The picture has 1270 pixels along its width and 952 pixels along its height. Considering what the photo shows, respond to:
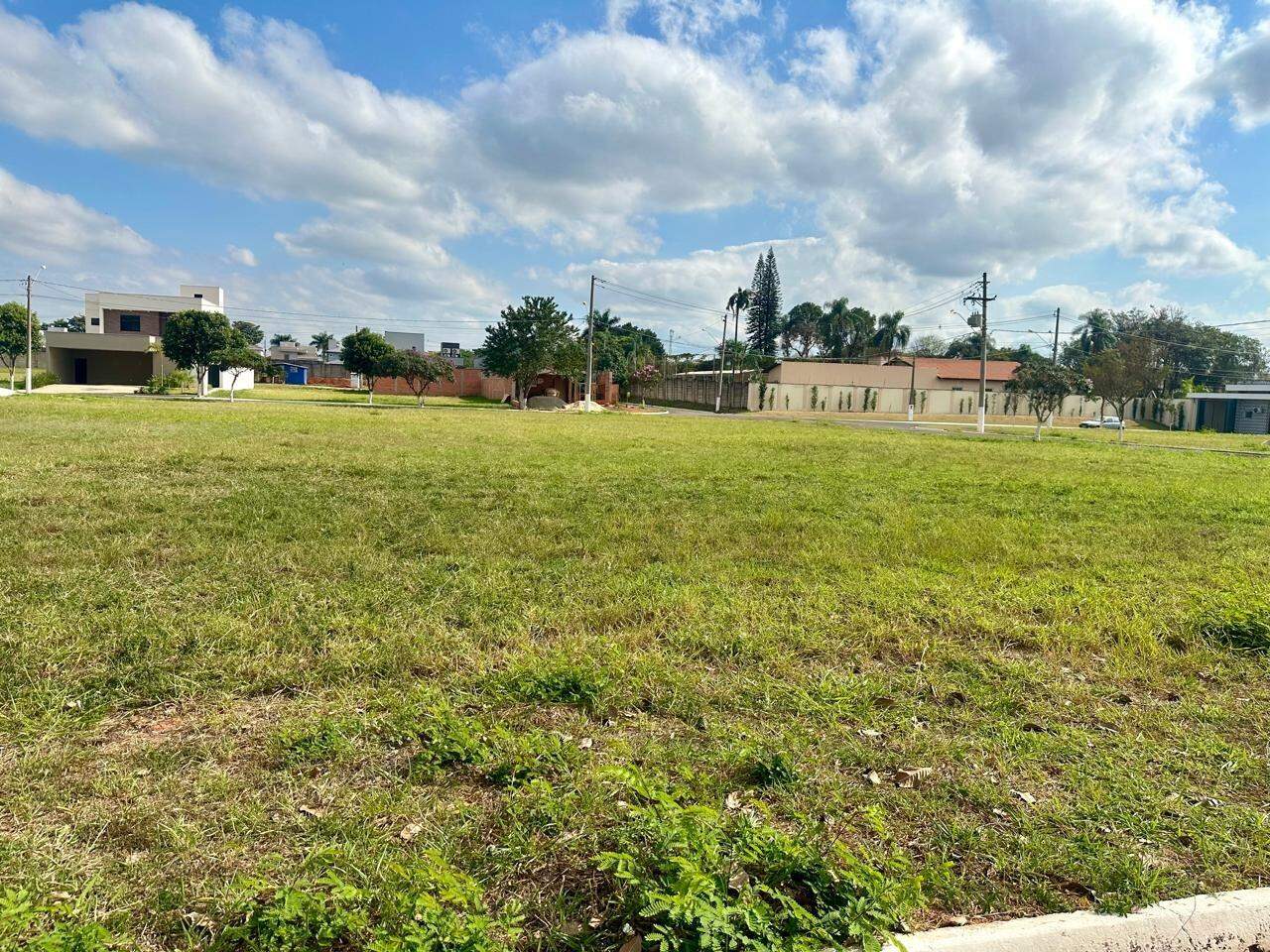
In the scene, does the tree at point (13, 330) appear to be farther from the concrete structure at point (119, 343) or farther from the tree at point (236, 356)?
the tree at point (236, 356)

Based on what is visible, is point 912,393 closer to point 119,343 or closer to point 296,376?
point 119,343

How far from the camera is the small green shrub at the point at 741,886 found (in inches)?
79.9

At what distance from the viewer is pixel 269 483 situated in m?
9.54

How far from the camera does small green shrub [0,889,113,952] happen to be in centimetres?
190

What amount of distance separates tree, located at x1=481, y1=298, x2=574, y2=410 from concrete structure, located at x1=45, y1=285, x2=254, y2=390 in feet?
65.2

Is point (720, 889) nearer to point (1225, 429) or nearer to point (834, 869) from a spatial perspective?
point (834, 869)

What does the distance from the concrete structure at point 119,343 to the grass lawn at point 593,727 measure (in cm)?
5257

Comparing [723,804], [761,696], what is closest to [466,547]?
[761,696]

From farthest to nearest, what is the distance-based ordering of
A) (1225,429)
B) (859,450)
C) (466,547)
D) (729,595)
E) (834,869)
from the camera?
(1225,429)
(859,450)
(466,547)
(729,595)
(834,869)

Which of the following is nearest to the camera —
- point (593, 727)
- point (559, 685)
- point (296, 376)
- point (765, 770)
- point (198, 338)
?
point (765, 770)

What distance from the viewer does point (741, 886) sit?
2.28 metres

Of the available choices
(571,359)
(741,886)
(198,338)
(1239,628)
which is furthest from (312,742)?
(571,359)

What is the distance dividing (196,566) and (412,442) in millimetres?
11196

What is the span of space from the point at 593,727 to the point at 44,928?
6.47 ft
